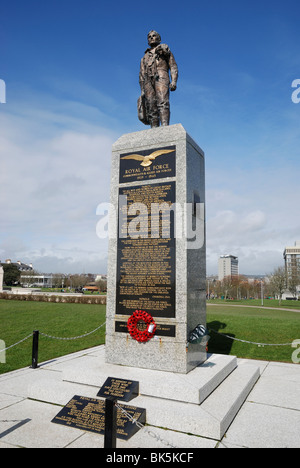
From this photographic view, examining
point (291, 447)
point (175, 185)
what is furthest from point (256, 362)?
point (175, 185)

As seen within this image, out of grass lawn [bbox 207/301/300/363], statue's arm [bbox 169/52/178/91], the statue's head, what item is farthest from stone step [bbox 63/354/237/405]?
the statue's head

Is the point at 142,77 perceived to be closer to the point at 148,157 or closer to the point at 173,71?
the point at 173,71

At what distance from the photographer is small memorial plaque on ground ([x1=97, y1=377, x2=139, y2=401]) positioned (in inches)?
231

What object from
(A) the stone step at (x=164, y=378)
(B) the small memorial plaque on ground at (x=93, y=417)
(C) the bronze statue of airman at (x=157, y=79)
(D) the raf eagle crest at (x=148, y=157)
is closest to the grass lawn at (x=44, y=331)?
(A) the stone step at (x=164, y=378)

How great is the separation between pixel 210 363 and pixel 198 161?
5141 mm

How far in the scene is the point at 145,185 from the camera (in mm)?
7801

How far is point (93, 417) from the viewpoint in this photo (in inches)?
213

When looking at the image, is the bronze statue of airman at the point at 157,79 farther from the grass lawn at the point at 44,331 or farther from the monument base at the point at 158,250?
the grass lawn at the point at 44,331

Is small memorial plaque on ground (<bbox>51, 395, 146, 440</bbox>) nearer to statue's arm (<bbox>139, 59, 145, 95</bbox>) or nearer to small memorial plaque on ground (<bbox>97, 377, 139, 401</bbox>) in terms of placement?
small memorial plaque on ground (<bbox>97, 377, 139, 401</bbox>)

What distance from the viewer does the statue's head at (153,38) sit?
8.84 m

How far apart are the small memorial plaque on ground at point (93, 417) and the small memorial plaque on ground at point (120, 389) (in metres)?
0.19

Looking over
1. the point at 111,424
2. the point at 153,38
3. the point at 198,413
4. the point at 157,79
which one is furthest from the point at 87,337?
the point at 153,38

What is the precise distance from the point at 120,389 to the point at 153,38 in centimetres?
894
